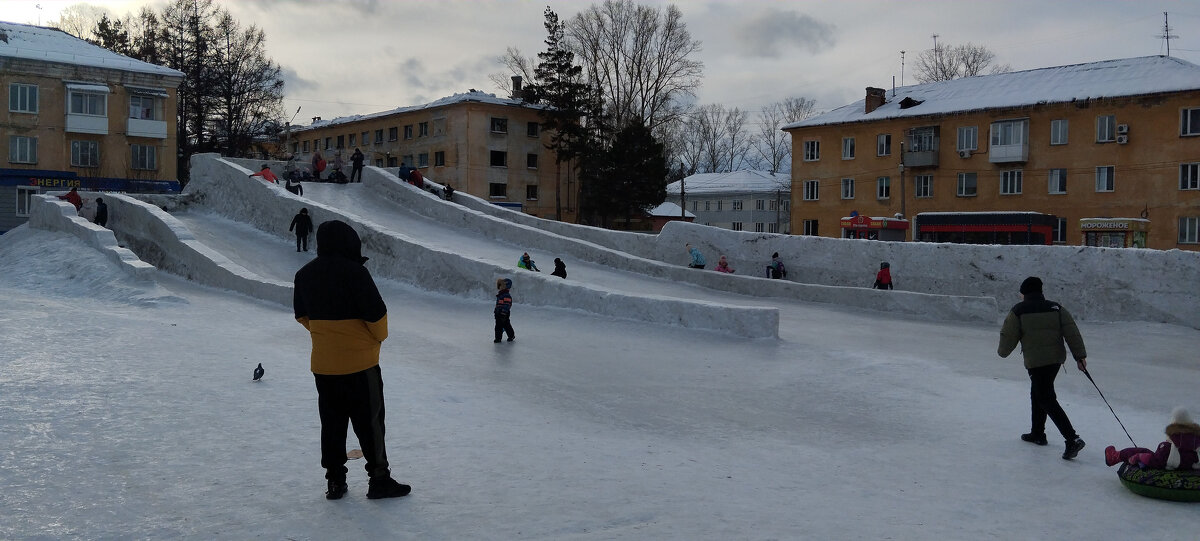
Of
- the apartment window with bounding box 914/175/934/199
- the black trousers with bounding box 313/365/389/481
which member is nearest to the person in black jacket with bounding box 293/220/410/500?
the black trousers with bounding box 313/365/389/481

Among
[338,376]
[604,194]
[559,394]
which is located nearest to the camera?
[338,376]

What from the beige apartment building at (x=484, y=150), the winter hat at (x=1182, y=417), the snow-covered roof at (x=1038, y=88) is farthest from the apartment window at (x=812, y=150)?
the winter hat at (x=1182, y=417)

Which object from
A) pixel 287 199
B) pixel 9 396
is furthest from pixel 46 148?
pixel 9 396

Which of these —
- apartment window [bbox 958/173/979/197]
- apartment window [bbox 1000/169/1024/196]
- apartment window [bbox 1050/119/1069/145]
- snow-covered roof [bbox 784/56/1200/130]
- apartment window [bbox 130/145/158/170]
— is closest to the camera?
snow-covered roof [bbox 784/56/1200/130]

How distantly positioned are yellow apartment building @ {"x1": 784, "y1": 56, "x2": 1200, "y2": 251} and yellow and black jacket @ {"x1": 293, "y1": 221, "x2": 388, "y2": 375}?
1209 inches

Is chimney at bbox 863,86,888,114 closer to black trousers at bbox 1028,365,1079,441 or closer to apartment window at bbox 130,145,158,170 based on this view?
apartment window at bbox 130,145,158,170

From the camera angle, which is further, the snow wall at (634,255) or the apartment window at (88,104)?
the apartment window at (88,104)

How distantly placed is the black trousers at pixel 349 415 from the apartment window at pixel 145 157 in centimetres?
4502

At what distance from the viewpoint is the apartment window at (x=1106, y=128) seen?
37469mm

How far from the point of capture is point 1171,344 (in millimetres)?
14688

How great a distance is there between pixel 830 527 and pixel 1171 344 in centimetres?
1309

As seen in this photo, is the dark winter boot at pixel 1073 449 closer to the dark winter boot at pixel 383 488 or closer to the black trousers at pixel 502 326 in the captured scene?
the dark winter boot at pixel 383 488

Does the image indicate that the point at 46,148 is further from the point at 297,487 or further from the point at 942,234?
the point at 297,487

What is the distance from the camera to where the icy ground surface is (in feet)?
15.3
